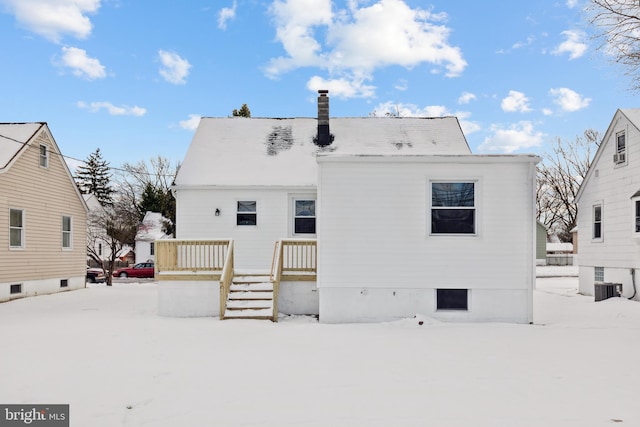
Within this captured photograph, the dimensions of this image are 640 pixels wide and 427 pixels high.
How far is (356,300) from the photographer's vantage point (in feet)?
33.8

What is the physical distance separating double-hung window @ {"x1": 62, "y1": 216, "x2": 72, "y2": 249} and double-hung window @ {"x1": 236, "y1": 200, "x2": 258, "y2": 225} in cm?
881

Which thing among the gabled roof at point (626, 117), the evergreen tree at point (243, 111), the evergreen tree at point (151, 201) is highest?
the evergreen tree at point (243, 111)

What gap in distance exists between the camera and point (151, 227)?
38094mm

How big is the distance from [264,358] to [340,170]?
4892 mm

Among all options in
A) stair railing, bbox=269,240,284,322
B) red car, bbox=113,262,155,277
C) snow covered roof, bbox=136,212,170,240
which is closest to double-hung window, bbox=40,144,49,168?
stair railing, bbox=269,240,284,322

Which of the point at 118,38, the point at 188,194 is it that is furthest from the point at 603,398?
the point at 118,38

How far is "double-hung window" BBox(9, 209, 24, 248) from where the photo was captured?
15000mm

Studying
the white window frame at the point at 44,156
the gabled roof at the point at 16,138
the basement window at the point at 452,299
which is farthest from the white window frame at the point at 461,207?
the white window frame at the point at 44,156

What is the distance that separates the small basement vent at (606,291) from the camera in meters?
14.8

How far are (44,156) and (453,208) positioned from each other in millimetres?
15257

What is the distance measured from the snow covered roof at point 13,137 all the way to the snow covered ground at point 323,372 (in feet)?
23.4

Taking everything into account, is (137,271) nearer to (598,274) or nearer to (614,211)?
(598,274)

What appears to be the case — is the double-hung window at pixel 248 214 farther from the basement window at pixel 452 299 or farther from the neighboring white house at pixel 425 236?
the basement window at pixel 452 299

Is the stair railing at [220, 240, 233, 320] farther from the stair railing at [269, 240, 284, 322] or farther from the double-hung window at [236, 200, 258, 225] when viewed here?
the double-hung window at [236, 200, 258, 225]
